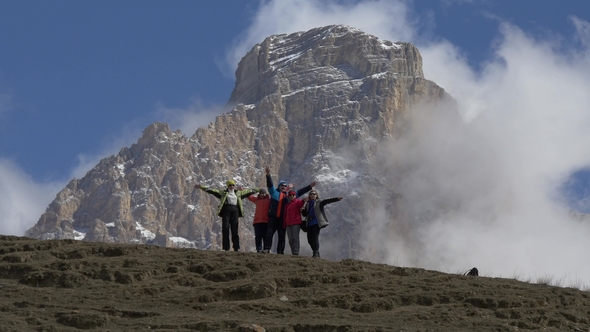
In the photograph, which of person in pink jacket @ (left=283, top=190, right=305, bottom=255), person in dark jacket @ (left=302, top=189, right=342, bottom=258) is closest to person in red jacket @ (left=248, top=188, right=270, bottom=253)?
person in pink jacket @ (left=283, top=190, right=305, bottom=255)

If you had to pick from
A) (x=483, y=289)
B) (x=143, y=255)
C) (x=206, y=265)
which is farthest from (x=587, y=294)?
(x=143, y=255)

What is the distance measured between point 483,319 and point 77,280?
7049 mm

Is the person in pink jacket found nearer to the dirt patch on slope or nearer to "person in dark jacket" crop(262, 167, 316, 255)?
"person in dark jacket" crop(262, 167, 316, 255)

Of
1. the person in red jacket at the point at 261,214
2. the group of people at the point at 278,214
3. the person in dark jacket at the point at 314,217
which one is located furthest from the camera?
the person in red jacket at the point at 261,214

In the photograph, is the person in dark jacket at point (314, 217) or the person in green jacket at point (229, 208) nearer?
the person in dark jacket at point (314, 217)

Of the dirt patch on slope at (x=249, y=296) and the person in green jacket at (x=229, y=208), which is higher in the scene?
the person in green jacket at (x=229, y=208)

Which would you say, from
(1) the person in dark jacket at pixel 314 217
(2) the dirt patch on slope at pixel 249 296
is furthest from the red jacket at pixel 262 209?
(2) the dirt patch on slope at pixel 249 296

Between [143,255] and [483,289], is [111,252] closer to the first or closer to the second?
[143,255]

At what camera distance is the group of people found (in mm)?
24969

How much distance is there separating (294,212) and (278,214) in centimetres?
52

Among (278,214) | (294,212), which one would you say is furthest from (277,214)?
(294,212)

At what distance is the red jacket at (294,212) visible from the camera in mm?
25156

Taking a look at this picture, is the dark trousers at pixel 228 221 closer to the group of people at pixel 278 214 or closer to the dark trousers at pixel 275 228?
the group of people at pixel 278 214

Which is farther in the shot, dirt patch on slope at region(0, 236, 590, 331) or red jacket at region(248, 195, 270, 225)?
red jacket at region(248, 195, 270, 225)
